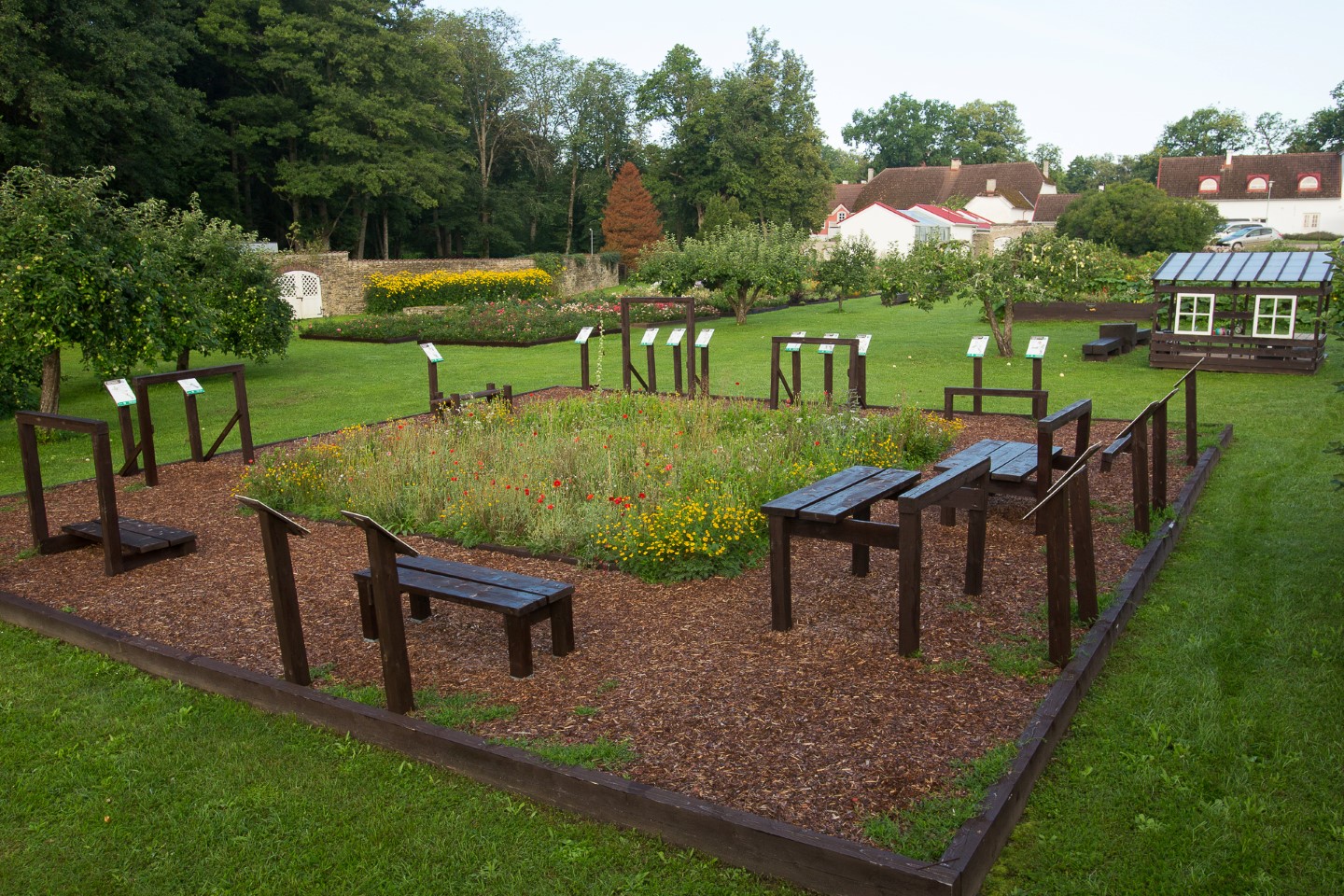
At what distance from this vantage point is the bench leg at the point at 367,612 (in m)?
5.56

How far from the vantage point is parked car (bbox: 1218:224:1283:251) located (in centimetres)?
4706

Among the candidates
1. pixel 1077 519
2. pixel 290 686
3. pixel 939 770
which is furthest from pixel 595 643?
pixel 1077 519

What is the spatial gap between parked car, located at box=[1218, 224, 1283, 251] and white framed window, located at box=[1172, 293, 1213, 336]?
109 ft

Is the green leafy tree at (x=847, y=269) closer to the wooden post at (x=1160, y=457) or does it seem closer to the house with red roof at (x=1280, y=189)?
the wooden post at (x=1160, y=457)

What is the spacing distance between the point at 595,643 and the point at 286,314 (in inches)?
514

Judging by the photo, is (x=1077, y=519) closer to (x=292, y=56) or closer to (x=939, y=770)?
(x=939, y=770)

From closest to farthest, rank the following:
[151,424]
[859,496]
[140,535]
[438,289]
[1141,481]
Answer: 1. [859,496]
2. [1141,481]
3. [140,535]
4. [151,424]
5. [438,289]

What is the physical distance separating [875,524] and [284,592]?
2921 millimetres

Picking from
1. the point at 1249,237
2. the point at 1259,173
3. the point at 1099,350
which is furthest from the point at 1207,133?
the point at 1099,350

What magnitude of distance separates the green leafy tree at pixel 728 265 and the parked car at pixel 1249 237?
31.8 meters

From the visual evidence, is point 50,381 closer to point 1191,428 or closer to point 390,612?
point 390,612

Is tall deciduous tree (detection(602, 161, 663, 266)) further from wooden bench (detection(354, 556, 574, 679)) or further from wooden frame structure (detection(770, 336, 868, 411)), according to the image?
wooden bench (detection(354, 556, 574, 679))

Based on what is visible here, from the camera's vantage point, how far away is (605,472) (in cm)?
804

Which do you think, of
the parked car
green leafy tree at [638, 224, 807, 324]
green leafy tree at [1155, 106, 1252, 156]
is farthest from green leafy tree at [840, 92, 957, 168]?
green leafy tree at [638, 224, 807, 324]
